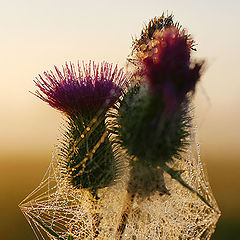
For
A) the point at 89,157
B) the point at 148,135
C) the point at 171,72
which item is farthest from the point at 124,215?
the point at 171,72

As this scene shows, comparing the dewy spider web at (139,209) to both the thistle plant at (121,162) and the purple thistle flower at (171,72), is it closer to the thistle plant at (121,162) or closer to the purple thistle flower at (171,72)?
the thistle plant at (121,162)

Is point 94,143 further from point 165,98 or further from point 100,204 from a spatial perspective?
point 165,98

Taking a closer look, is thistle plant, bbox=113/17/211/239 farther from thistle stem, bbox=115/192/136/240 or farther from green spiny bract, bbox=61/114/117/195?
green spiny bract, bbox=61/114/117/195

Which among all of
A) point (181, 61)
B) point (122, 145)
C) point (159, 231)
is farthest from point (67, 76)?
point (159, 231)

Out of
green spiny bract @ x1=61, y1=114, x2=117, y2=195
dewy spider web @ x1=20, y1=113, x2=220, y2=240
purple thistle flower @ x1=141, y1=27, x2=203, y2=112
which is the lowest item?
dewy spider web @ x1=20, y1=113, x2=220, y2=240

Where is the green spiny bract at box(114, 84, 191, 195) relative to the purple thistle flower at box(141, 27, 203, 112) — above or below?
below

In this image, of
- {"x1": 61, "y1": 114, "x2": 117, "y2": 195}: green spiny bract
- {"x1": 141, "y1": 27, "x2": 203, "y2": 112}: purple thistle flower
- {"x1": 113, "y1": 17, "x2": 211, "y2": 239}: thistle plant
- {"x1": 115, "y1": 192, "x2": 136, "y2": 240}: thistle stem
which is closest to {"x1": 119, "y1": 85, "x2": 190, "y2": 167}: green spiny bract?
{"x1": 113, "y1": 17, "x2": 211, "y2": 239}: thistle plant

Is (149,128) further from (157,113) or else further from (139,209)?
(139,209)
